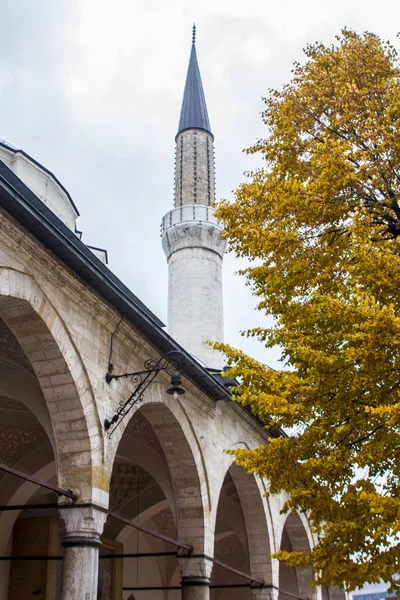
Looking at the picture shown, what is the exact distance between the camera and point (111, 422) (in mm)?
8008

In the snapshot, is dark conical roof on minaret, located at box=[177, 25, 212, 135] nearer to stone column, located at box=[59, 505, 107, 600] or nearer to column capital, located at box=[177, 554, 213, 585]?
column capital, located at box=[177, 554, 213, 585]

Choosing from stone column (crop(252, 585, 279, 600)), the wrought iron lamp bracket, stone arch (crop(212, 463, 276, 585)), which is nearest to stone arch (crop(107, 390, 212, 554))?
the wrought iron lamp bracket

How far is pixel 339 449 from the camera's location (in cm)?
656

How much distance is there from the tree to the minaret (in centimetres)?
1006

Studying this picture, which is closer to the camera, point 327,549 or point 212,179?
point 327,549

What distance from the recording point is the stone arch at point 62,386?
7.25m

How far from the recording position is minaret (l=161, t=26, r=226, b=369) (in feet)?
61.3

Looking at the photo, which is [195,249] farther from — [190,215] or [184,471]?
[184,471]

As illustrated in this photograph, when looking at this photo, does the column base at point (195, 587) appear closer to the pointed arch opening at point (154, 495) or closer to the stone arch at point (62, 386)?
the pointed arch opening at point (154, 495)

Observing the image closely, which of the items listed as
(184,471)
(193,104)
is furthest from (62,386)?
(193,104)

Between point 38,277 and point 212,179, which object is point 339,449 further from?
point 212,179

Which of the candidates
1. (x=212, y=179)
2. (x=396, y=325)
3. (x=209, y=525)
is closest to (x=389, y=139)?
(x=396, y=325)

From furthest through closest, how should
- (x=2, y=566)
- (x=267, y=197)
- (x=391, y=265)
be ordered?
1. (x=2, y=566)
2. (x=267, y=197)
3. (x=391, y=265)

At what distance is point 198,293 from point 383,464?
12.7 metres
